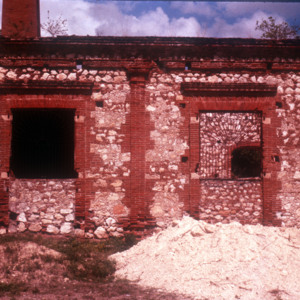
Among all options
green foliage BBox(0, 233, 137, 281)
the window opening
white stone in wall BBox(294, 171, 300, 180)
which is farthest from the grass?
white stone in wall BBox(294, 171, 300, 180)

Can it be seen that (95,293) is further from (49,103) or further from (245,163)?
(245,163)

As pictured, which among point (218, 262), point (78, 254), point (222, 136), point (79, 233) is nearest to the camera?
point (218, 262)

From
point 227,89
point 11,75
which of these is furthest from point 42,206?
point 227,89

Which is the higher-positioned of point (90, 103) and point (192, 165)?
point (90, 103)

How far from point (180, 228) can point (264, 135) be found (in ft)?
12.4

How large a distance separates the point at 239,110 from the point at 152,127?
262cm

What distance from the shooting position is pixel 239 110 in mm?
9953

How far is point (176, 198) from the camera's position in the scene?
9633 mm

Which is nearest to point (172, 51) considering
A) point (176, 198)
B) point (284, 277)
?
point (176, 198)

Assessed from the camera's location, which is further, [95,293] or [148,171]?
[148,171]

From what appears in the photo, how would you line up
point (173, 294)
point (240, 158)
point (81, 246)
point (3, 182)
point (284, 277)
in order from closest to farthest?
point (173, 294) → point (284, 277) → point (81, 246) → point (3, 182) → point (240, 158)

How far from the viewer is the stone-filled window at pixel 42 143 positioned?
10.1m

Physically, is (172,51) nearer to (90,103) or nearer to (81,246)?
(90,103)

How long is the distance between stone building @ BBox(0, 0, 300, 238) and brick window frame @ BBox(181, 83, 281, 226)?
0.10 feet
